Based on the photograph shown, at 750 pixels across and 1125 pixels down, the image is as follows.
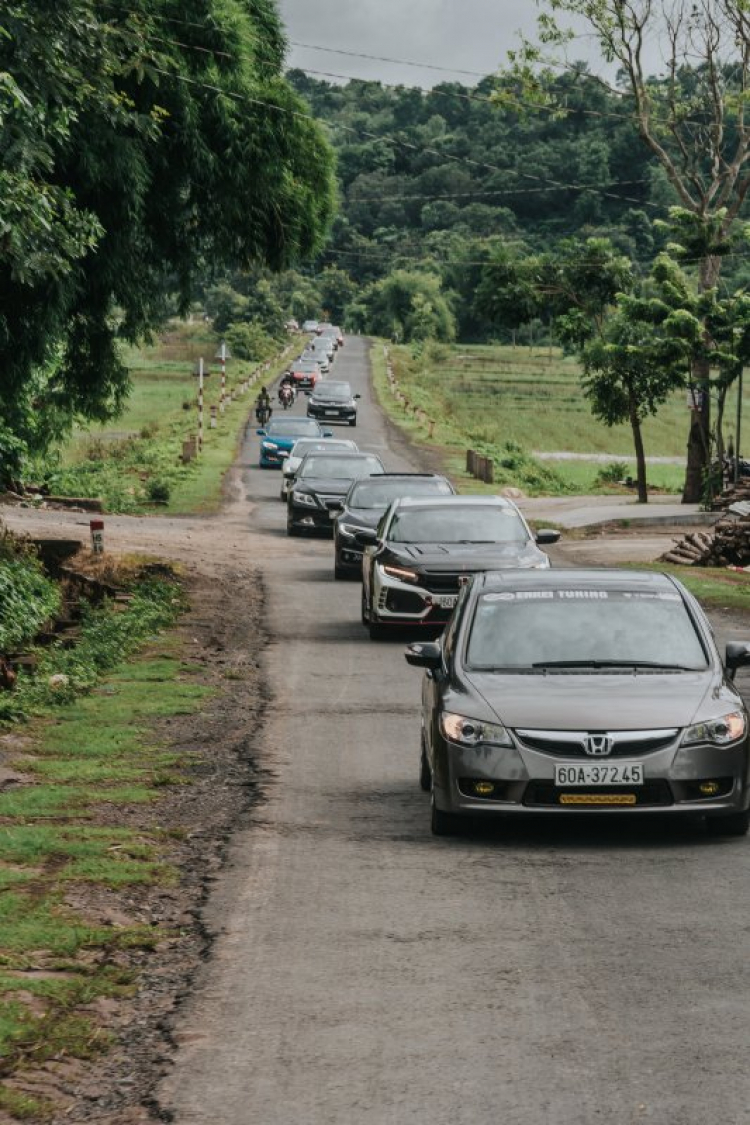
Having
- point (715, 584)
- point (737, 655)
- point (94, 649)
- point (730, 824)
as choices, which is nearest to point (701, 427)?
point (715, 584)

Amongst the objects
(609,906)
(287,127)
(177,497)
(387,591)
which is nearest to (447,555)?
(387,591)

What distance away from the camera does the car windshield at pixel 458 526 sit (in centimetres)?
2286

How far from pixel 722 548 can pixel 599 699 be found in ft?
77.5

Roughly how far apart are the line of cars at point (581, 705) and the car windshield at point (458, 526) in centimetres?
1005

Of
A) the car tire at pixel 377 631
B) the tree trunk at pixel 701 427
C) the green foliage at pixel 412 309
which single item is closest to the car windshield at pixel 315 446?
the tree trunk at pixel 701 427

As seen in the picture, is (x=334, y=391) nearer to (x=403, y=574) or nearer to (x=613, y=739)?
(x=403, y=574)

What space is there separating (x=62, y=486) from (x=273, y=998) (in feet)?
150

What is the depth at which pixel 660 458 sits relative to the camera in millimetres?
82312

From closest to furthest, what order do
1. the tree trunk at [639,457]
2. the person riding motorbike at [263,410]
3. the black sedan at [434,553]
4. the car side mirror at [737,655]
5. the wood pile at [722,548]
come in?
the car side mirror at [737,655] → the black sedan at [434,553] → the wood pile at [722,548] → the tree trunk at [639,457] → the person riding motorbike at [263,410]

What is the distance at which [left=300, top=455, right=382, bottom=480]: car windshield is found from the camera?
39.7 m

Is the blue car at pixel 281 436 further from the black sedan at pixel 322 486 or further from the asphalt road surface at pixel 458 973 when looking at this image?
the asphalt road surface at pixel 458 973

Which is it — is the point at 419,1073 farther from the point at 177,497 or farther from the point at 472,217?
the point at 472,217

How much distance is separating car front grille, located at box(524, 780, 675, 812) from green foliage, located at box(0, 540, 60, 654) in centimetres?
1167

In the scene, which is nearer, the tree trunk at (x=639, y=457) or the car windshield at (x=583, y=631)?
the car windshield at (x=583, y=631)
